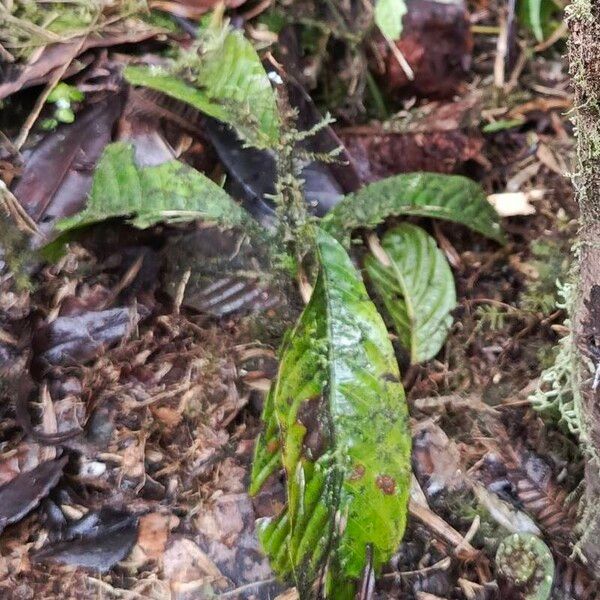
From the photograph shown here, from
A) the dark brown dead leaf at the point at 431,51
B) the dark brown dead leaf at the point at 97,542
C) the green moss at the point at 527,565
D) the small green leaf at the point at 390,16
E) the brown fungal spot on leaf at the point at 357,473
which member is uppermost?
the small green leaf at the point at 390,16

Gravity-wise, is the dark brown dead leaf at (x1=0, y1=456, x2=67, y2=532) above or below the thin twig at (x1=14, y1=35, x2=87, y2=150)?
below

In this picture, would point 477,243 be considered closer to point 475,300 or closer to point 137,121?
point 475,300

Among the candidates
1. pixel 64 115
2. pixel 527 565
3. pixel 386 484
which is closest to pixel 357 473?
pixel 386 484

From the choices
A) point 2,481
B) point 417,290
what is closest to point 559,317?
point 417,290

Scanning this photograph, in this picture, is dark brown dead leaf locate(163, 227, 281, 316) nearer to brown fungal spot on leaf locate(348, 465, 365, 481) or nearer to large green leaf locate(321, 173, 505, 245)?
large green leaf locate(321, 173, 505, 245)

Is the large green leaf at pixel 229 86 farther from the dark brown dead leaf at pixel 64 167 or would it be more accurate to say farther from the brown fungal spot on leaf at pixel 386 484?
the brown fungal spot on leaf at pixel 386 484

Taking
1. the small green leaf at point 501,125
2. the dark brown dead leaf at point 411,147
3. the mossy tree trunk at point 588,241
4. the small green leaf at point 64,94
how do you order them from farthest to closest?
the small green leaf at point 501,125 → the dark brown dead leaf at point 411,147 → the small green leaf at point 64,94 → the mossy tree trunk at point 588,241

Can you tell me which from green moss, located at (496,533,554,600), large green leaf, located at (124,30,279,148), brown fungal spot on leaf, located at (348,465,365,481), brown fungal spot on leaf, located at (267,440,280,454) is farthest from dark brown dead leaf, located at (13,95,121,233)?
green moss, located at (496,533,554,600)

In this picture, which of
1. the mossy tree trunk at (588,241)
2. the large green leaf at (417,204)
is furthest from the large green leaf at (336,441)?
the mossy tree trunk at (588,241)
